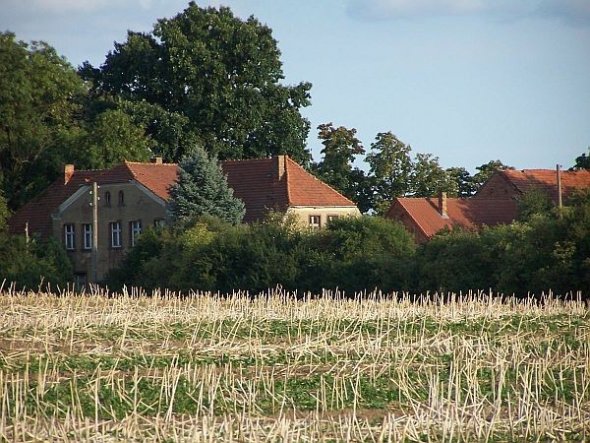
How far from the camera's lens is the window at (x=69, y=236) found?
73.1m

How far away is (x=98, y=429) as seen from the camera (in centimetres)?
1747

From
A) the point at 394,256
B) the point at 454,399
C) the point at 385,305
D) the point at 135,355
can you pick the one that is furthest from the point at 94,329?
the point at 394,256

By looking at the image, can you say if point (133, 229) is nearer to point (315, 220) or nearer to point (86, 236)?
point (86, 236)

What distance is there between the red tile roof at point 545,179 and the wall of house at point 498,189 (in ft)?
0.90

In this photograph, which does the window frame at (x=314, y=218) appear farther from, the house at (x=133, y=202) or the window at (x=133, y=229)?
the window at (x=133, y=229)

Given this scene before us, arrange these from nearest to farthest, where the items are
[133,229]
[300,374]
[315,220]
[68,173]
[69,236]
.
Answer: [300,374] < [133,229] < [315,220] < [69,236] < [68,173]

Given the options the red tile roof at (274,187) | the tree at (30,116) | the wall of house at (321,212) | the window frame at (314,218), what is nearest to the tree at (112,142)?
the tree at (30,116)

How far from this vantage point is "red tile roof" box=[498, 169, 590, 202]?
74.2 m

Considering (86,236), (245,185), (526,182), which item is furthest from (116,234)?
(526,182)

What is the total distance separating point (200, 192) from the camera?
63.6 metres

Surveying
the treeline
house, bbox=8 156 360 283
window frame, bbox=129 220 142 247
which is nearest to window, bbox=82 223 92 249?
house, bbox=8 156 360 283

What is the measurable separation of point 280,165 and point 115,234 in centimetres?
900

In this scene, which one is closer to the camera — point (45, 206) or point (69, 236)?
point (69, 236)

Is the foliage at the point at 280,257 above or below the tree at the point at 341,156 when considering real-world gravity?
below
